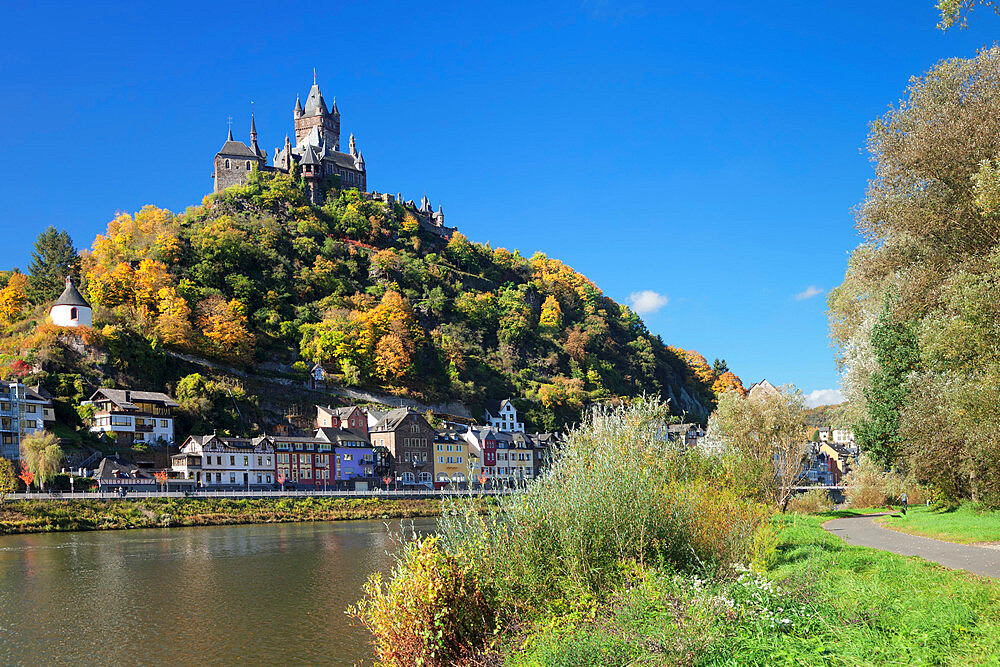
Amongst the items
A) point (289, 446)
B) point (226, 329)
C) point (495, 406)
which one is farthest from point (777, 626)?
point (495, 406)

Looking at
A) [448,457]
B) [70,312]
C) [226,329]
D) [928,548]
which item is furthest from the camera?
[448,457]

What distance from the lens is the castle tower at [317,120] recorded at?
159625 mm

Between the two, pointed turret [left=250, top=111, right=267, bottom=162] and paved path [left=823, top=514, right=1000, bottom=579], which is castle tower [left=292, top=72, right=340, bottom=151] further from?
paved path [left=823, top=514, right=1000, bottom=579]

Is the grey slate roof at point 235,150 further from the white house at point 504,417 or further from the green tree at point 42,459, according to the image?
the green tree at point 42,459

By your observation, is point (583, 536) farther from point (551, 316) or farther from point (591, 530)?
A: point (551, 316)

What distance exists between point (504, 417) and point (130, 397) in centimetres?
5275

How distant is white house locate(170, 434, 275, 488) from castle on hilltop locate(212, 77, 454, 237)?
246 ft

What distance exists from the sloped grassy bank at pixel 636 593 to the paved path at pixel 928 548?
110cm

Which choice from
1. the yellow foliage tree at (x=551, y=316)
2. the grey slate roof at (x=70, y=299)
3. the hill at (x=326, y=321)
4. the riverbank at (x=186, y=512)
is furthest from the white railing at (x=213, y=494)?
the yellow foliage tree at (x=551, y=316)

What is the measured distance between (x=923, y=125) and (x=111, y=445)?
6828 centimetres

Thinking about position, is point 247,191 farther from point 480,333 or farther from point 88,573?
point 88,573

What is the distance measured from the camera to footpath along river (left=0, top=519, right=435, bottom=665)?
19.7m

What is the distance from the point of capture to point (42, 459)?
58.9m

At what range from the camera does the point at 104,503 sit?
5678cm
